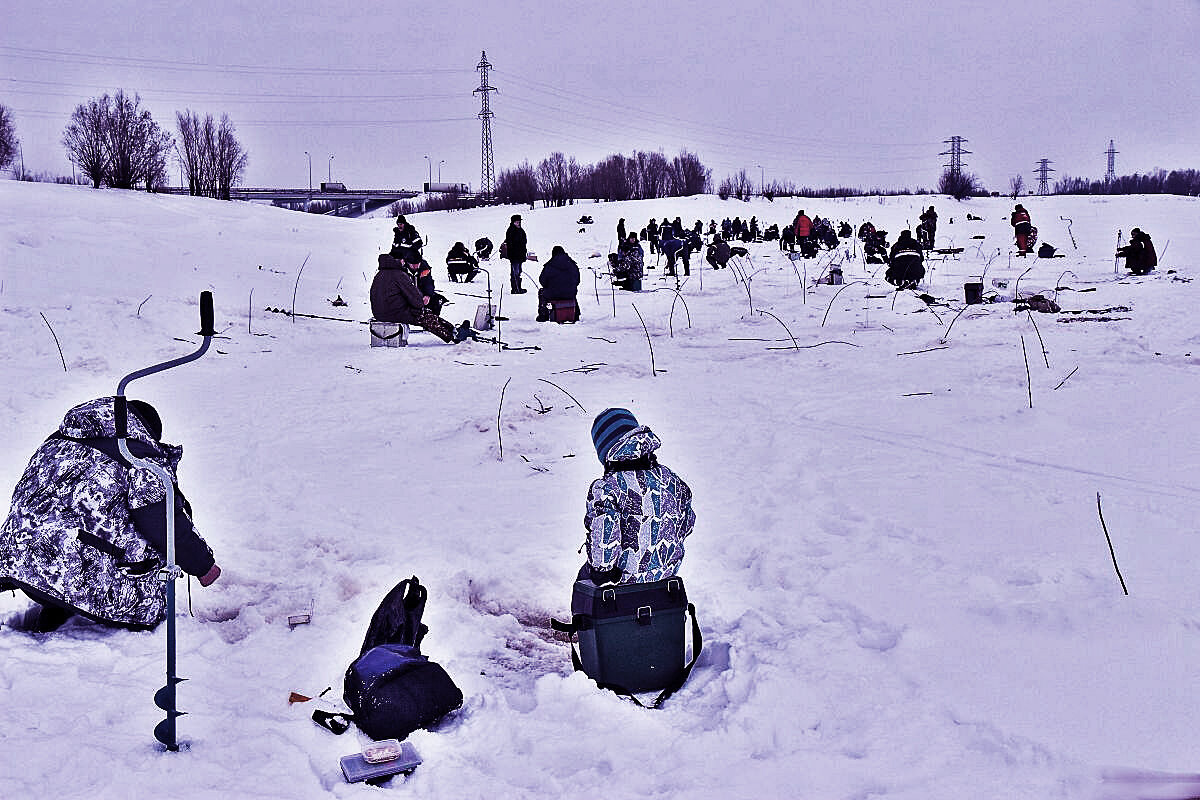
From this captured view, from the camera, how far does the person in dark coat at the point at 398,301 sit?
1230cm

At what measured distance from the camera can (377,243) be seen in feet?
91.4

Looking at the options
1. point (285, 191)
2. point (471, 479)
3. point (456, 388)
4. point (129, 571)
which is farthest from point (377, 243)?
point (285, 191)

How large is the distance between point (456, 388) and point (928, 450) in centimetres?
474

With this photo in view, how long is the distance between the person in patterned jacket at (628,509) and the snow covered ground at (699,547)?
524mm

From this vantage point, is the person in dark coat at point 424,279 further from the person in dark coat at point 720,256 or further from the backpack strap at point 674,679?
the backpack strap at point 674,679

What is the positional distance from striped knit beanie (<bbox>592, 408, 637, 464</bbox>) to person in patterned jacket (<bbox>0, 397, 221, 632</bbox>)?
5.70 ft

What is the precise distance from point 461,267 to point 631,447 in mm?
16646

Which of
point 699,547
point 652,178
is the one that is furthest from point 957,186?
point 699,547

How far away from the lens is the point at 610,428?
401cm

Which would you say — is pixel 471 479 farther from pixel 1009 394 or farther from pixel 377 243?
pixel 377 243

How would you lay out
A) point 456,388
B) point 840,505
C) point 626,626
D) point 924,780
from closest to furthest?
1. point 924,780
2. point 626,626
3. point 840,505
4. point 456,388

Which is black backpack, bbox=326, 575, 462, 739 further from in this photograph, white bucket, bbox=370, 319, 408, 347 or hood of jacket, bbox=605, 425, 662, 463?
white bucket, bbox=370, 319, 408, 347

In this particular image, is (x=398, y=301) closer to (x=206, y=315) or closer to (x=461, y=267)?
(x=461, y=267)

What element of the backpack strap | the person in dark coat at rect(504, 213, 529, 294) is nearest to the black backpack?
the backpack strap
